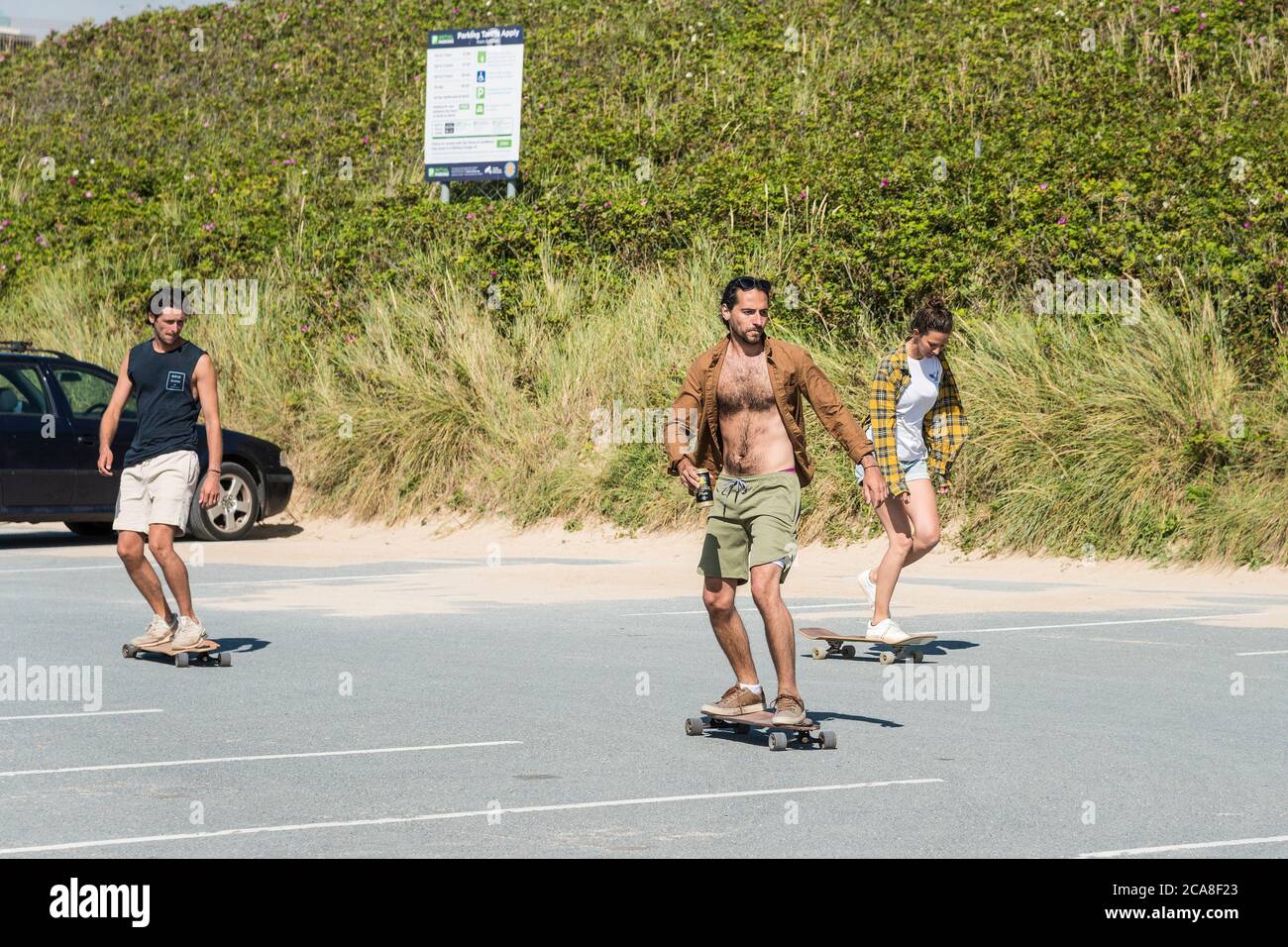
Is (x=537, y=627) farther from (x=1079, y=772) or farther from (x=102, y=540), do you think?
(x=102, y=540)

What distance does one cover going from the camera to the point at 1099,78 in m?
24.6

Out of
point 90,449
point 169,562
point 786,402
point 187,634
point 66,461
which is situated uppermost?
point 786,402

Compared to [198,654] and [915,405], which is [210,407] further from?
[915,405]

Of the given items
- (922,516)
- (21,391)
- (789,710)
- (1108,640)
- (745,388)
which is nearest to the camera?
(789,710)

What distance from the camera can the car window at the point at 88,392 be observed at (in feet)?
61.6

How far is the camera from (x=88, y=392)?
2333 cm

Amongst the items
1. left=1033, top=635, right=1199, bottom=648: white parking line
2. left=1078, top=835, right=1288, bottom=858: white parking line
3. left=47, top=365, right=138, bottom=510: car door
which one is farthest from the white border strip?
left=1078, top=835, right=1288, bottom=858: white parking line

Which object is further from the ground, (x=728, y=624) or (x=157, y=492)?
(x=157, y=492)

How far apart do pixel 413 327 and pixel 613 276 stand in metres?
2.52

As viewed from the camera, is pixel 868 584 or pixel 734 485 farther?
pixel 868 584

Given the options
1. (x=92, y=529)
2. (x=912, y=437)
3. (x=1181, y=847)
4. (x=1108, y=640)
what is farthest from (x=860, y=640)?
(x=92, y=529)

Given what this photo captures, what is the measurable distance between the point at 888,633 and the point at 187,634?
4128 mm

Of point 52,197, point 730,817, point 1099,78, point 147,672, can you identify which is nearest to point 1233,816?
point 730,817

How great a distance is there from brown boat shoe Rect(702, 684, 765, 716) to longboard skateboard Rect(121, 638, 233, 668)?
3.61 m
